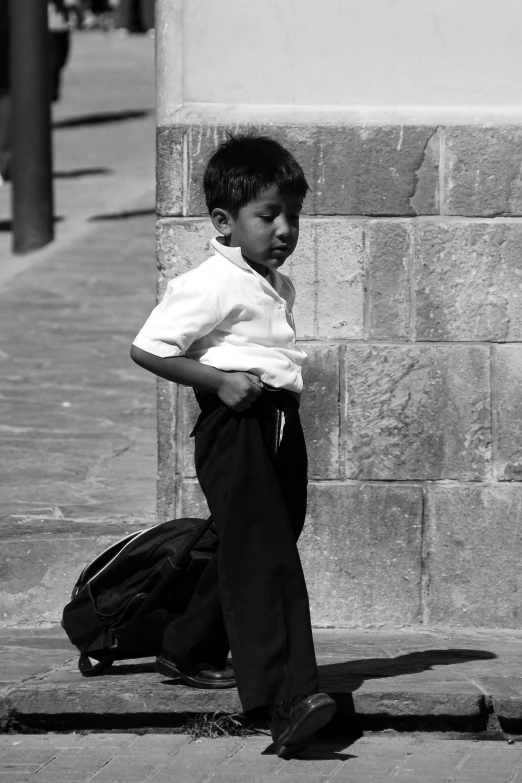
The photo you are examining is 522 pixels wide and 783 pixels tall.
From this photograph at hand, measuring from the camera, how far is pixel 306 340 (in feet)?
15.8

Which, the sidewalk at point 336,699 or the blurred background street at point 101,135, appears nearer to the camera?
the sidewalk at point 336,699

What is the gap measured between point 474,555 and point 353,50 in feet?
5.44

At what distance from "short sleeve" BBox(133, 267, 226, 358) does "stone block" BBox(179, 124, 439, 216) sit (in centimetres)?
117

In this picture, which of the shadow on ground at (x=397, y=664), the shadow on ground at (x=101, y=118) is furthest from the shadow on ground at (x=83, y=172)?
the shadow on ground at (x=397, y=664)

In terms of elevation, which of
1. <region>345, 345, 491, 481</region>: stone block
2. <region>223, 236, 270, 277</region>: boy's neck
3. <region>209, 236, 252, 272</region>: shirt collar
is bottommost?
<region>345, 345, 491, 481</region>: stone block

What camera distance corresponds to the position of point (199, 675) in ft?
13.4

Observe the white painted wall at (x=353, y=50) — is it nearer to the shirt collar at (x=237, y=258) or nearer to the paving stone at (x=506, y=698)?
the shirt collar at (x=237, y=258)

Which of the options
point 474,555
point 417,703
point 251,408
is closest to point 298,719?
point 417,703

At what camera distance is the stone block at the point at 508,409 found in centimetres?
478

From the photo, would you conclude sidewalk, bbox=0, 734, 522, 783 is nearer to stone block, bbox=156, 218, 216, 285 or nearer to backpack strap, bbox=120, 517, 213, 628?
backpack strap, bbox=120, 517, 213, 628

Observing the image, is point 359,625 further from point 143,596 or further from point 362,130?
point 362,130

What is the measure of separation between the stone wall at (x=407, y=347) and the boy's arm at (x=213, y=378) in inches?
45.2

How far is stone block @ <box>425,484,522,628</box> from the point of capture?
4.81 meters

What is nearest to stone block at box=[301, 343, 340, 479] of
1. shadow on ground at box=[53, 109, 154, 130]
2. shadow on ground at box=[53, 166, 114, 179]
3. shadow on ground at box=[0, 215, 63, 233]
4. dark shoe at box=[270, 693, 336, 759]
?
dark shoe at box=[270, 693, 336, 759]
